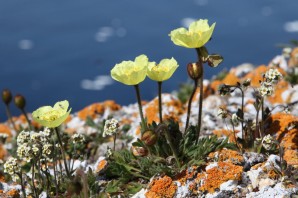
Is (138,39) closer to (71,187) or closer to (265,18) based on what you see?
(265,18)

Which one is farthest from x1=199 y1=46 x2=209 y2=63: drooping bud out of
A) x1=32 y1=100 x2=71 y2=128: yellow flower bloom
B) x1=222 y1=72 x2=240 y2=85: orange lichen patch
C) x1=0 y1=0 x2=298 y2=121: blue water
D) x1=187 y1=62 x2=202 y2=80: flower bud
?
x1=0 y1=0 x2=298 y2=121: blue water

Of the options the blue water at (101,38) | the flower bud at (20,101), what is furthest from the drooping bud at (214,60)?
the blue water at (101,38)

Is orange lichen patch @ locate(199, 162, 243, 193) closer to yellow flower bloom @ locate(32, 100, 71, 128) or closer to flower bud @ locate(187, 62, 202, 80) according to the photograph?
flower bud @ locate(187, 62, 202, 80)

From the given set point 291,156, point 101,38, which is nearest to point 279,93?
point 291,156

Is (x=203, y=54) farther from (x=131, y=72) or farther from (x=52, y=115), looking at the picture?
(x=52, y=115)

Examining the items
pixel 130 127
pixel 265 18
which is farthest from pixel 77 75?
pixel 130 127

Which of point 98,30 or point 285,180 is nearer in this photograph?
point 285,180

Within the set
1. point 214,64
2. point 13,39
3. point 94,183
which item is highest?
point 13,39
